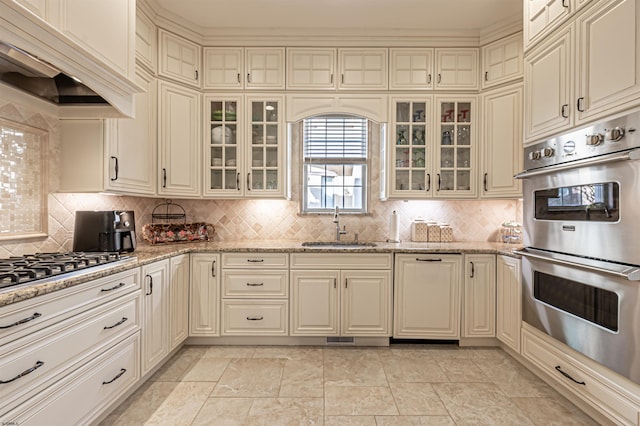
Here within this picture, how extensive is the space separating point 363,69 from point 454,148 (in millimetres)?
1173

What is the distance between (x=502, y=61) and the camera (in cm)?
291

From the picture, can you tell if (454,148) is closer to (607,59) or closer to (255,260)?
(607,59)

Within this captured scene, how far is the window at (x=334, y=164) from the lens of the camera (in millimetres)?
3488

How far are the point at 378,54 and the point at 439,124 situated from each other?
2.95 ft

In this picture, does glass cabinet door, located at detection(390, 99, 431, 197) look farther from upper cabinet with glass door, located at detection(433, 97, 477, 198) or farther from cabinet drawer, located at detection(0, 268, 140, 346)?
cabinet drawer, located at detection(0, 268, 140, 346)

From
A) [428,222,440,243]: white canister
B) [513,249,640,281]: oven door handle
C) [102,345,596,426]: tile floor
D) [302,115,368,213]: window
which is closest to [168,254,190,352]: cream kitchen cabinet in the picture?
[102,345,596,426]: tile floor

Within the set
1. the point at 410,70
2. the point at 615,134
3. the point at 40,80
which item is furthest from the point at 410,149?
the point at 40,80

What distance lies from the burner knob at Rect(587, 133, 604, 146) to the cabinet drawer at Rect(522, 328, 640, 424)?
4.09 ft

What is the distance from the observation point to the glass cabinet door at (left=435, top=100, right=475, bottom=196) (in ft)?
10.1

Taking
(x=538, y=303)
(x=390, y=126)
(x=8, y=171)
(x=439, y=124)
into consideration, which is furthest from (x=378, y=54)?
(x=8, y=171)

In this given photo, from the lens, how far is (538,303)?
2.24m

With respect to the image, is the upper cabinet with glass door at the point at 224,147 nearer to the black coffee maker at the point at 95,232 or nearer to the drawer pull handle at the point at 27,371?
the black coffee maker at the point at 95,232

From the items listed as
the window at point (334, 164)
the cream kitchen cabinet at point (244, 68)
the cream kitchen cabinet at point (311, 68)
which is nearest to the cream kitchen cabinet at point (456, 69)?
the window at point (334, 164)

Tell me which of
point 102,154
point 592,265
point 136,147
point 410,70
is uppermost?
point 410,70
